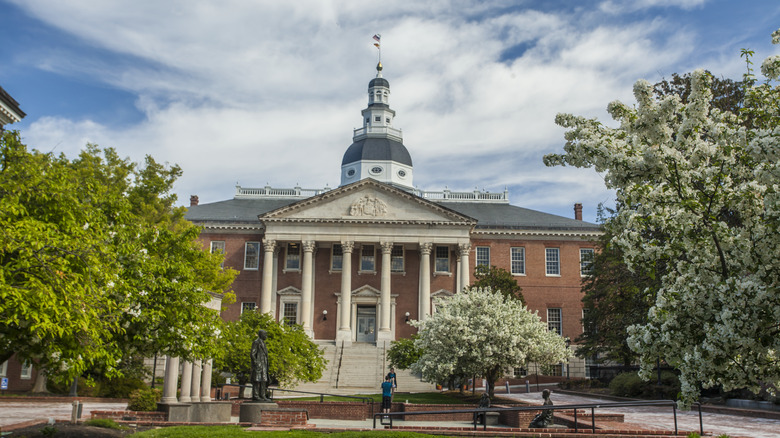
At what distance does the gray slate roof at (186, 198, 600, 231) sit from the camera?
53.5 metres

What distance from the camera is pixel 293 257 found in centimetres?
5281

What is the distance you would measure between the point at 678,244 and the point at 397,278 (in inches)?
1721

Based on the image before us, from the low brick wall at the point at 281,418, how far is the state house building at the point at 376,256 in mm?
29615

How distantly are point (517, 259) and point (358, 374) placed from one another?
61.8 feet

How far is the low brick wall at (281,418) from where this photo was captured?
16.7 m

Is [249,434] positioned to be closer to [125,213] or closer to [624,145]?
[125,213]

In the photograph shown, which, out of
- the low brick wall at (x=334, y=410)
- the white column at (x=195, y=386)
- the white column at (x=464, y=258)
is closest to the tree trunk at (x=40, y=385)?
the white column at (x=195, y=386)

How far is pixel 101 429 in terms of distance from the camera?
15242mm

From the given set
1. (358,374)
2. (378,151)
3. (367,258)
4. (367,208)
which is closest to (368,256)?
(367,258)

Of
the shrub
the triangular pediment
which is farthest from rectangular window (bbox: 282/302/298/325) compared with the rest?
the shrub

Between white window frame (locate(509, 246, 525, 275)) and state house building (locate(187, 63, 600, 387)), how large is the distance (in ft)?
0.27

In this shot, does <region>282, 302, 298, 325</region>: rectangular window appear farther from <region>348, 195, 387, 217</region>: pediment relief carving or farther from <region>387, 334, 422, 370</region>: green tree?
<region>387, 334, 422, 370</region>: green tree

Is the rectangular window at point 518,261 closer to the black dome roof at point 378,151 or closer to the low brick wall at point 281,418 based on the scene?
the black dome roof at point 378,151

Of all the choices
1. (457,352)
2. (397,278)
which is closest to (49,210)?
(457,352)
